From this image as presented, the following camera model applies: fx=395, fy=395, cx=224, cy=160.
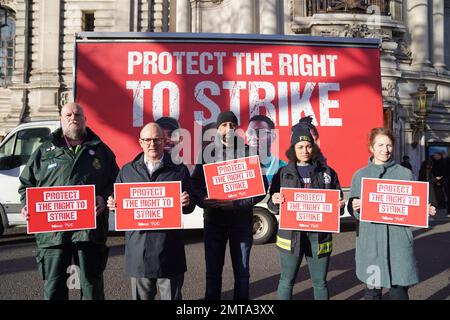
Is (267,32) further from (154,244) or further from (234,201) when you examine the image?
(154,244)

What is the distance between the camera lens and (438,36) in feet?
62.9

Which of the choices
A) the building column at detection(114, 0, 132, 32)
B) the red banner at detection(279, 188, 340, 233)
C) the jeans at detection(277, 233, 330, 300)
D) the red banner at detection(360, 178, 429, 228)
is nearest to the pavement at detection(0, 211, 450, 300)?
the jeans at detection(277, 233, 330, 300)

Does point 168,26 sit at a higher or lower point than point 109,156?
higher

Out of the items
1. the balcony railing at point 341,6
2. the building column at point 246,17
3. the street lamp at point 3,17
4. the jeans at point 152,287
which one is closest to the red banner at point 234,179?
the jeans at point 152,287

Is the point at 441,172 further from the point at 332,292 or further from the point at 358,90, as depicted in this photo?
the point at 332,292

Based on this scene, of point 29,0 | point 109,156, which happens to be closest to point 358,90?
point 109,156

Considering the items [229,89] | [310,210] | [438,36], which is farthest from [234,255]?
[438,36]

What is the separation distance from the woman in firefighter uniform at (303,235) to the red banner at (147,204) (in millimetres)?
939

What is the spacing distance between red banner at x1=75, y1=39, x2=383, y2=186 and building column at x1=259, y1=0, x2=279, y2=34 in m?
10.7

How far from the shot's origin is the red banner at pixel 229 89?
6492 mm

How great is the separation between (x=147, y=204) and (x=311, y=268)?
1562mm

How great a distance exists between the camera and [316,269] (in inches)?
137

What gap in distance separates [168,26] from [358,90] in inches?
553

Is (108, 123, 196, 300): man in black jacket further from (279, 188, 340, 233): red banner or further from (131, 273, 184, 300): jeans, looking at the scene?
(279, 188, 340, 233): red banner
